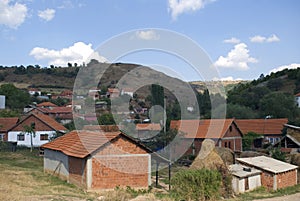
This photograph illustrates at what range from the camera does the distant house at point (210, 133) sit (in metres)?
43.0

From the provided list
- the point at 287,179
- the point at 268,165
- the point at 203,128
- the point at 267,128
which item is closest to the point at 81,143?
the point at 268,165

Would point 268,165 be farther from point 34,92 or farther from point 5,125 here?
point 34,92

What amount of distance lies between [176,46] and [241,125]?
1280 inches

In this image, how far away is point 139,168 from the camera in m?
22.7

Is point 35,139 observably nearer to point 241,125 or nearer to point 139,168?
point 241,125

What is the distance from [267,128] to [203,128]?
1121cm

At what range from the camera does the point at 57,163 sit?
86.1 feet

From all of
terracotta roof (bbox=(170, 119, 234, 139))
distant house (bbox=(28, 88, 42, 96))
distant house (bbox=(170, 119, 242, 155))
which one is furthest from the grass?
distant house (bbox=(28, 88, 42, 96))

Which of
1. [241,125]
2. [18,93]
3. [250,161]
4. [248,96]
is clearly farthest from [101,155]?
[18,93]

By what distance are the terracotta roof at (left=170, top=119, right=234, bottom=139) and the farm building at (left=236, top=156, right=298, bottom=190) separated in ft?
46.6

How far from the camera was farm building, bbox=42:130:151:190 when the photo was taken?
21361mm

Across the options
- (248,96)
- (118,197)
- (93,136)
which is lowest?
(118,197)

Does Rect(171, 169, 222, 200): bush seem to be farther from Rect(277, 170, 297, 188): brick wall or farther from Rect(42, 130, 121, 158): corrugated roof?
Rect(277, 170, 297, 188): brick wall

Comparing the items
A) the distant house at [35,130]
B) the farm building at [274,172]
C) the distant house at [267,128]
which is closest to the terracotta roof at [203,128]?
the distant house at [267,128]
